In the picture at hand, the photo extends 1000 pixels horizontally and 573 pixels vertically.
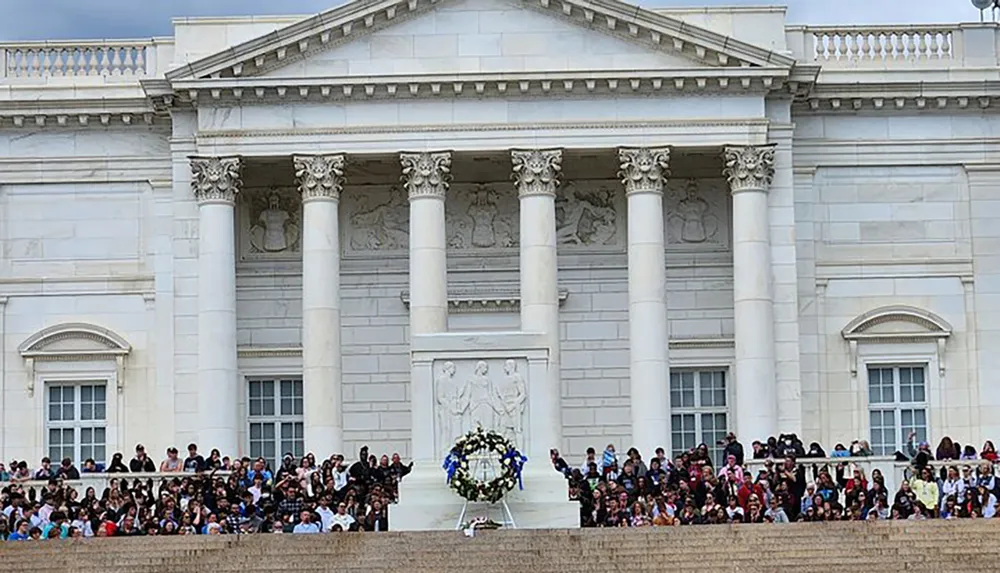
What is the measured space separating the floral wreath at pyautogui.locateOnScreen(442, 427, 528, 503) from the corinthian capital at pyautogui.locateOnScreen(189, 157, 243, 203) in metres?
16.6

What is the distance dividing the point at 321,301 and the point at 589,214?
7593 mm

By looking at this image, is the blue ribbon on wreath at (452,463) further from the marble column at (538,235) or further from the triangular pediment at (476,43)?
the triangular pediment at (476,43)

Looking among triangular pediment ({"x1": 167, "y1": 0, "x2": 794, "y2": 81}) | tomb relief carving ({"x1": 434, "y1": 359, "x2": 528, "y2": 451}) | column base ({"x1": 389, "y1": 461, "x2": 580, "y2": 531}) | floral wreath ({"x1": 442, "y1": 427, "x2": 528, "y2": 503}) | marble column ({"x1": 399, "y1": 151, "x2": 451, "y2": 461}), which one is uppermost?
triangular pediment ({"x1": 167, "y1": 0, "x2": 794, "y2": 81})

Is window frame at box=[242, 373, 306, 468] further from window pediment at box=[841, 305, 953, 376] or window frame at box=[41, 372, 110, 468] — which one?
window pediment at box=[841, 305, 953, 376]

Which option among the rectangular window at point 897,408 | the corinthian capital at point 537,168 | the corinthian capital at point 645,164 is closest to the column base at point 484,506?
the corinthian capital at point 537,168

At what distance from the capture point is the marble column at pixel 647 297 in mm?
58000

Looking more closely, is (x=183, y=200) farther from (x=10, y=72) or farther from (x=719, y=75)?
(x=719, y=75)

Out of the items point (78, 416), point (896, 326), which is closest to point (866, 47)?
point (896, 326)

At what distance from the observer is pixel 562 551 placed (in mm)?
40750

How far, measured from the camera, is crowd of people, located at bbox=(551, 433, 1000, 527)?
4672 centimetres

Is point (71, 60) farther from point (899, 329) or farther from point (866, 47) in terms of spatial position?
point (899, 329)

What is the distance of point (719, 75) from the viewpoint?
5819cm

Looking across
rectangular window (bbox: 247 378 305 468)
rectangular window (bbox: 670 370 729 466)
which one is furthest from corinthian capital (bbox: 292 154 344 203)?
rectangular window (bbox: 670 370 729 466)

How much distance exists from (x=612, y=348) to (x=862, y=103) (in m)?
8.51
